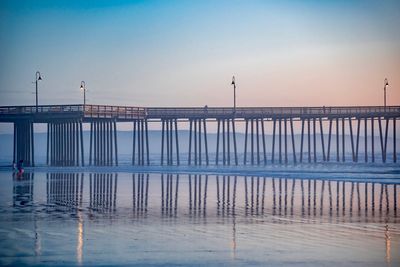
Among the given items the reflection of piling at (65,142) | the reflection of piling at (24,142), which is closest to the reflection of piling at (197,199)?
the reflection of piling at (65,142)

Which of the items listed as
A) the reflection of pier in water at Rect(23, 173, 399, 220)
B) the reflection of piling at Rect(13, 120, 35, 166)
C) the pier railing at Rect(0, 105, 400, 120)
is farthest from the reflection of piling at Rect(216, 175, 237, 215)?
the reflection of piling at Rect(13, 120, 35, 166)

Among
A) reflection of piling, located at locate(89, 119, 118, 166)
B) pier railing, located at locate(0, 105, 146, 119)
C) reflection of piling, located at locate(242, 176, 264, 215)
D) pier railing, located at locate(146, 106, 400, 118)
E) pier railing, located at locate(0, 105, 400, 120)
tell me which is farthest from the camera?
pier railing, located at locate(146, 106, 400, 118)

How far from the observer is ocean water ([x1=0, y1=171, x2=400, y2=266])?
31.2 feet

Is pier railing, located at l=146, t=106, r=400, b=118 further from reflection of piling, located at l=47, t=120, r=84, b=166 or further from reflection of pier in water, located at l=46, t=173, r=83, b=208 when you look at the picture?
reflection of pier in water, located at l=46, t=173, r=83, b=208

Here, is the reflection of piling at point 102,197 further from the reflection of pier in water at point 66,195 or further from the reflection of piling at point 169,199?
the reflection of piling at point 169,199

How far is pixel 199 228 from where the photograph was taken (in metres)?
12.5

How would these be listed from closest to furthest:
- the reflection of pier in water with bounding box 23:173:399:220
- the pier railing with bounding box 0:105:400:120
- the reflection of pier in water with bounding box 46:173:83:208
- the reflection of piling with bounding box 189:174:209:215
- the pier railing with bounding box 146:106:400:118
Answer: the reflection of pier in water with bounding box 23:173:399:220, the reflection of piling with bounding box 189:174:209:215, the reflection of pier in water with bounding box 46:173:83:208, the pier railing with bounding box 0:105:400:120, the pier railing with bounding box 146:106:400:118

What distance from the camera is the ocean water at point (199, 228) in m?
9.50

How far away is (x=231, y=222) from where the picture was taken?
13.5m

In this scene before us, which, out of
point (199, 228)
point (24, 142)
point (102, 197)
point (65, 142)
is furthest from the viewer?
point (65, 142)

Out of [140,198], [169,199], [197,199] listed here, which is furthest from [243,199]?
[140,198]

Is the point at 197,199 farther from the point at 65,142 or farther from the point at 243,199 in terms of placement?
the point at 65,142

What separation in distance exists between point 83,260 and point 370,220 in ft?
24.0

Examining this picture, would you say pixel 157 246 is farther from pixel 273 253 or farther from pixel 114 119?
pixel 114 119
